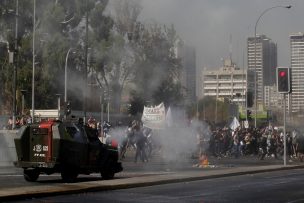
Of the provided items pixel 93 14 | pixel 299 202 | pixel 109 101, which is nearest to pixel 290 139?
pixel 109 101

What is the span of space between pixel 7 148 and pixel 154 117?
31.3 ft

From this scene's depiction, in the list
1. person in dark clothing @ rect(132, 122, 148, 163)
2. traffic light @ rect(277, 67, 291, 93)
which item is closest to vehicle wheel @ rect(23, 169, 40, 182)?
person in dark clothing @ rect(132, 122, 148, 163)

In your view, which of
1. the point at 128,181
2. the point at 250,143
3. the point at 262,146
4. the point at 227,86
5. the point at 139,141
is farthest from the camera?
the point at 227,86

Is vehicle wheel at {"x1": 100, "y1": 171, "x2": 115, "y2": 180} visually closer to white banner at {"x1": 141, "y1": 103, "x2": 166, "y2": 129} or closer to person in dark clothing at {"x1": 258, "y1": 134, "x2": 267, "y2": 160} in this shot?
white banner at {"x1": 141, "y1": 103, "x2": 166, "y2": 129}

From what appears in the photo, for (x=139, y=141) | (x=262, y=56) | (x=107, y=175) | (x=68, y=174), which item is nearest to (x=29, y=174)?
(x=68, y=174)

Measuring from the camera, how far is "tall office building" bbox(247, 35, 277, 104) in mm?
51719

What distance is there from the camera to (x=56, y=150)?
19172mm

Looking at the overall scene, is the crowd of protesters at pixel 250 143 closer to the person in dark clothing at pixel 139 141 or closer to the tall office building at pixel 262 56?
the tall office building at pixel 262 56

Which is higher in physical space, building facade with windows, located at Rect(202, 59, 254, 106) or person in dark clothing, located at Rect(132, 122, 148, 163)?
building facade with windows, located at Rect(202, 59, 254, 106)

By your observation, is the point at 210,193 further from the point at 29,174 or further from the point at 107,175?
the point at 29,174

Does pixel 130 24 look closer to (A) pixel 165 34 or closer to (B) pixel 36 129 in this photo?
(A) pixel 165 34

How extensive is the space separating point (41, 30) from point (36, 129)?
327 centimetres

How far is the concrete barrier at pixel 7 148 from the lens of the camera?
27.2 meters

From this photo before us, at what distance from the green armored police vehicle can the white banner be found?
35.1 feet
